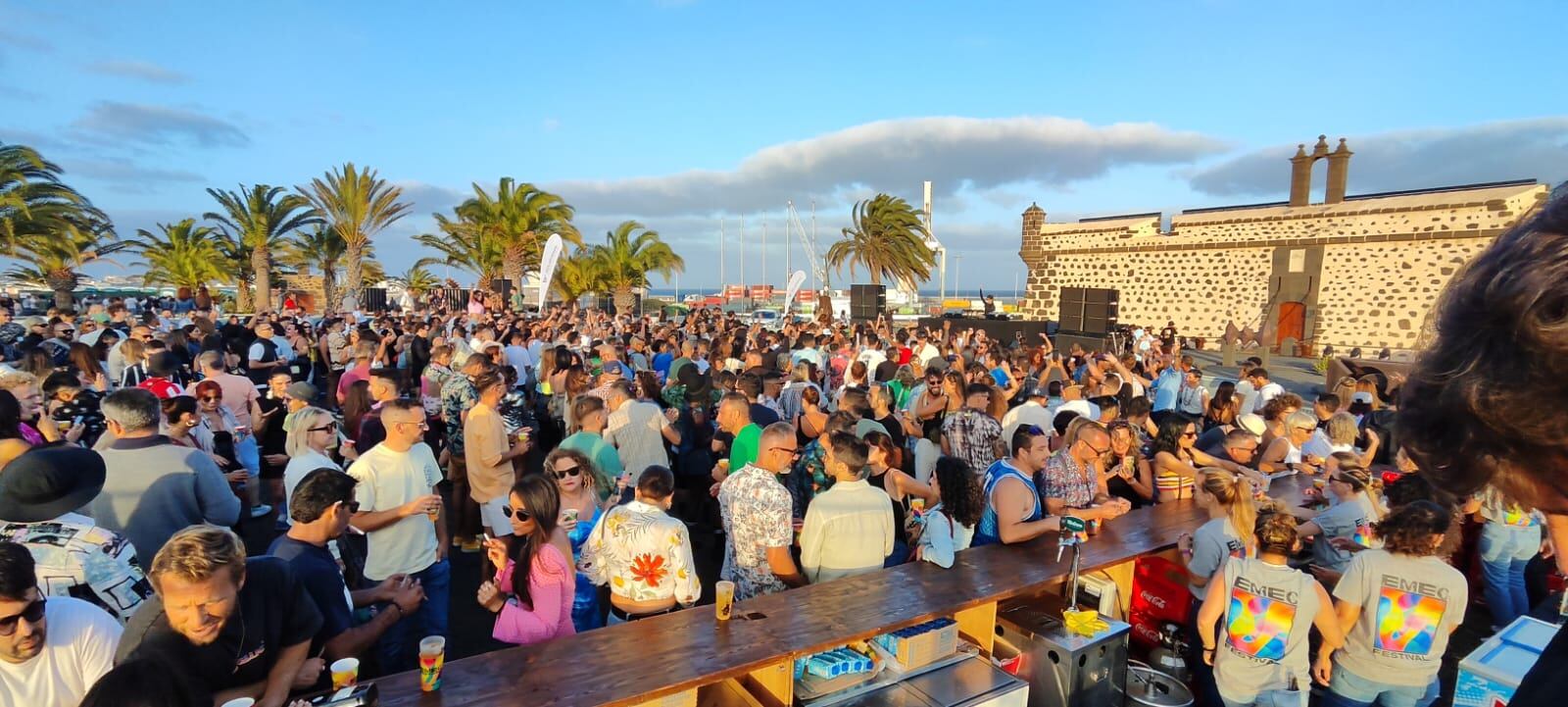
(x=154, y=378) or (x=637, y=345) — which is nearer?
(x=154, y=378)

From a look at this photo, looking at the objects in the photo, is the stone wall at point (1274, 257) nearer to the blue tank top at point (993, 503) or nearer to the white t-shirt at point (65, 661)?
the blue tank top at point (993, 503)

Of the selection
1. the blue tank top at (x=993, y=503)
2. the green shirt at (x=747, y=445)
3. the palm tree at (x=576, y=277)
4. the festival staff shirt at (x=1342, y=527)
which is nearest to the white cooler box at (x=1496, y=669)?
the festival staff shirt at (x=1342, y=527)

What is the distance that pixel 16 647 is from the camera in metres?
1.92

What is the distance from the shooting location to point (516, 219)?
25.1 metres

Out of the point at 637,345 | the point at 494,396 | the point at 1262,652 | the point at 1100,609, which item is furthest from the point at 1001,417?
the point at 637,345

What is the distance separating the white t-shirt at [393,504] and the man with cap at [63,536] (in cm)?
100

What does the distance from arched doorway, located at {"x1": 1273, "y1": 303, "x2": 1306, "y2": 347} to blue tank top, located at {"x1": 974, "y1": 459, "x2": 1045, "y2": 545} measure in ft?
71.1

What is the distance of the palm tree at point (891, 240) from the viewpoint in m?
24.4

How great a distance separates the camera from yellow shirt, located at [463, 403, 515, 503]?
4805mm

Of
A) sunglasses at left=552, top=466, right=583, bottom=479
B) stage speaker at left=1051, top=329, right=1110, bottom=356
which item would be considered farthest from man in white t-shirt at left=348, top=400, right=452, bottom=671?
stage speaker at left=1051, top=329, right=1110, bottom=356

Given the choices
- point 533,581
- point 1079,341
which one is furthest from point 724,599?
point 1079,341

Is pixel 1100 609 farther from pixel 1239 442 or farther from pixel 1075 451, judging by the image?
pixel 1239 442

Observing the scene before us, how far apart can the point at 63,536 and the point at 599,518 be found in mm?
2168

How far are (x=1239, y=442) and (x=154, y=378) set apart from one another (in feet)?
29.8
